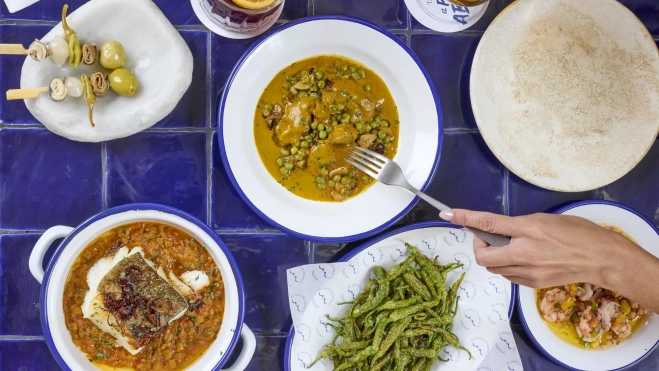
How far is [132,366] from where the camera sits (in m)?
2.37

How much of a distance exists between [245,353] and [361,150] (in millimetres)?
1017

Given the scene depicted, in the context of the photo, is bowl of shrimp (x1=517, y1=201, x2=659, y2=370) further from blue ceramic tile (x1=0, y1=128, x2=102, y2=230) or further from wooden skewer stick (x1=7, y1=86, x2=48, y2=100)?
wooden skewer stick (x1=7, y1=86, x2=48, y2=100)

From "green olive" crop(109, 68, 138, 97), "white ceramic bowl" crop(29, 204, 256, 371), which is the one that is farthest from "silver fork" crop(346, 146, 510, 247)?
"green olive" crop(109, 68, 138, 97)

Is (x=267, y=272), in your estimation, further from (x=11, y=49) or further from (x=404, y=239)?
(x=11, y=49)

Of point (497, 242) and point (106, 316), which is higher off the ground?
point (497, 242)

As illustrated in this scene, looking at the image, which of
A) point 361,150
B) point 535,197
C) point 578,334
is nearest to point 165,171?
point 361,150

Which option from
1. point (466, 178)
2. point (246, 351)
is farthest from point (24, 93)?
point (466, 178)

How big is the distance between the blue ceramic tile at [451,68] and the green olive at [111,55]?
1.31 meters

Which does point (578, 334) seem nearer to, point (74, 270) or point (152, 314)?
point (152, 314)

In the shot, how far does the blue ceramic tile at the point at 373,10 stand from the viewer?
102 inches

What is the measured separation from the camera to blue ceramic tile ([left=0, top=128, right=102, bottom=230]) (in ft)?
8.24

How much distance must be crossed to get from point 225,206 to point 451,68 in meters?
1.24

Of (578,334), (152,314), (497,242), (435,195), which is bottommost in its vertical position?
(578,334)

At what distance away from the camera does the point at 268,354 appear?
266cm
